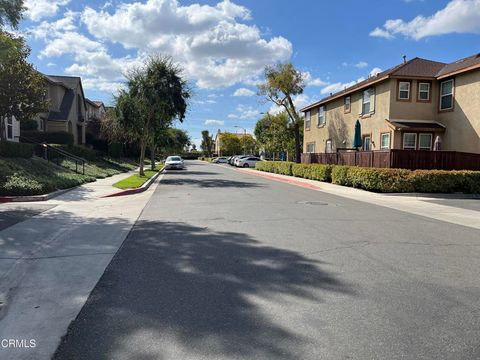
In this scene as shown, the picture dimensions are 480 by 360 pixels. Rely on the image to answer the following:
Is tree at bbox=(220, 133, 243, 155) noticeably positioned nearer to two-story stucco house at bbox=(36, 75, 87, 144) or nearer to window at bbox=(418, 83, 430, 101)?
two-story stucco house at bbox=(36, 75, 87, 144)

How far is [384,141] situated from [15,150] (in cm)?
1959

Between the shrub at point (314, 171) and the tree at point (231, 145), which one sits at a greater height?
the tree at point (231, 145)

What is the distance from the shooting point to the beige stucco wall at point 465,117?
21453mm

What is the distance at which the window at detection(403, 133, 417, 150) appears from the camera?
78.6 ft

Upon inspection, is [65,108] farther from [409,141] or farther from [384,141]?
[409,141]

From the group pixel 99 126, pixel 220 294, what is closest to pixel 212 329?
pixel 220 294

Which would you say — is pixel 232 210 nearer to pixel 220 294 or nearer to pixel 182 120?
pixel 220 294

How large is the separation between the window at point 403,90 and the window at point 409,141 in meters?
2.25

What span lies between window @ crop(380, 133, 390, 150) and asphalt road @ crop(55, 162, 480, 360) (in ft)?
52.9

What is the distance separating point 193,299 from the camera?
15.6 ft

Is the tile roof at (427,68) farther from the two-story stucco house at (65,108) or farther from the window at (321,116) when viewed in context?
the two-story stucco house at (65,108)

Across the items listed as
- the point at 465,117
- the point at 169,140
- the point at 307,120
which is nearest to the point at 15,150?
the point at 465,117

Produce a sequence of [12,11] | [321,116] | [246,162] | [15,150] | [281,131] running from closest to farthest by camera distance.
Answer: [12,11] → [15,150] → [321,116] → [281,131] → [246,162]

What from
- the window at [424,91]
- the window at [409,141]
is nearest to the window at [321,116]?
the window at [424,91]
